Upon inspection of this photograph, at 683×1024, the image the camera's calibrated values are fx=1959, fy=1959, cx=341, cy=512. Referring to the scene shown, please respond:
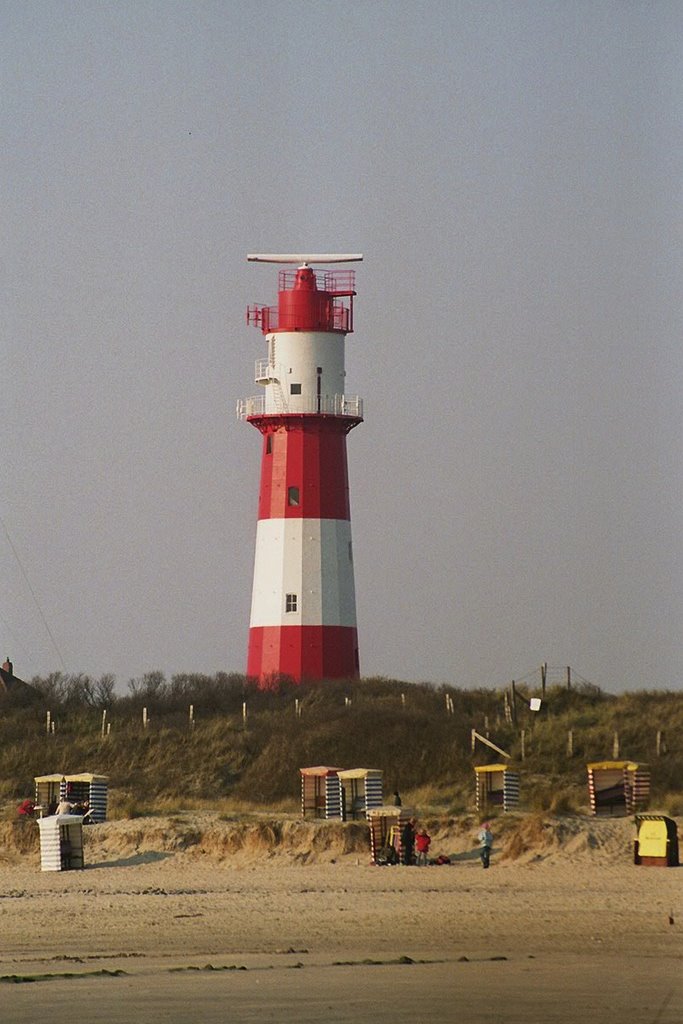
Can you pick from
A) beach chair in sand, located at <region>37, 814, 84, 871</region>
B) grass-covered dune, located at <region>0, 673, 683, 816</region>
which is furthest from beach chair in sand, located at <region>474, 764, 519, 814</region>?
beach chair in sand, located at <region>37, 814, 84, 871</region>

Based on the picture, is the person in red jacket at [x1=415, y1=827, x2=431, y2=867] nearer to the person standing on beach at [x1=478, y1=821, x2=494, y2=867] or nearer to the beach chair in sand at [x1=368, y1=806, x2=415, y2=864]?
the beach chair in sand at [x1=368, y1=806, x2=415, y2=864]

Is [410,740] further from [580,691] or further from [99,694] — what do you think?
[99,694]

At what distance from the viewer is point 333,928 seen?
68.8ft

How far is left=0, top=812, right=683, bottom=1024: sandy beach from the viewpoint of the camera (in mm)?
15211

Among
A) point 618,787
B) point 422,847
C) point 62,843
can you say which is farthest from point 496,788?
point 62,843

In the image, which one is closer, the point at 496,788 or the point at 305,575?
the point at 496,788

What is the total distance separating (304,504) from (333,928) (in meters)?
21.8

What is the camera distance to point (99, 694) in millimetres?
44438

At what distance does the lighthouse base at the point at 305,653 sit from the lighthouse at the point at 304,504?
21 millimetres

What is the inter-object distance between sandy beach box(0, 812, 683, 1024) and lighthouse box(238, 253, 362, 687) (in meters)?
11.0

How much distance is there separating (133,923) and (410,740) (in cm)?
1453

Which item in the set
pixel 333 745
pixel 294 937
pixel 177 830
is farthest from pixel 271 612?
pixel 294 937

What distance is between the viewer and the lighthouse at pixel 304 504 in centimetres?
4212

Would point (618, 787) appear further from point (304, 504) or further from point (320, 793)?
point (304, 504)
